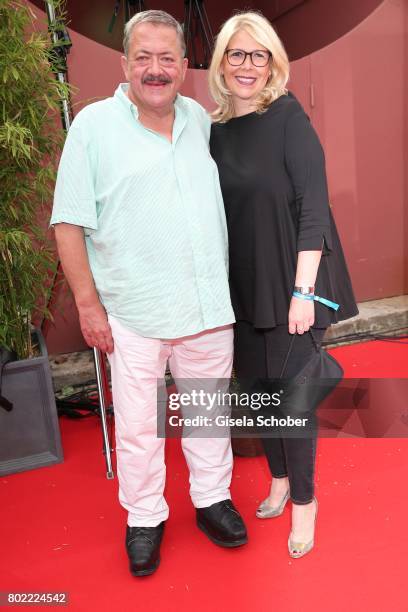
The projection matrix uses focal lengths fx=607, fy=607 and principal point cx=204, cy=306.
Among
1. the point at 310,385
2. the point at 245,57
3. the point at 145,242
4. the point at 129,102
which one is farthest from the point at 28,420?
the point at 245,57

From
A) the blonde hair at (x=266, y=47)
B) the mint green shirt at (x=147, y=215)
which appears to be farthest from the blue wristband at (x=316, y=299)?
the blonde hair at (x=266, y=47)

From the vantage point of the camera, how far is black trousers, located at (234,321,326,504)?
1.77 metres

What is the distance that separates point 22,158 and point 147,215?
1061 millimetres

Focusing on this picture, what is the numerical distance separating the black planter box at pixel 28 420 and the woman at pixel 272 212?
1084mm

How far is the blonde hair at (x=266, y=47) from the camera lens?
5.43ft

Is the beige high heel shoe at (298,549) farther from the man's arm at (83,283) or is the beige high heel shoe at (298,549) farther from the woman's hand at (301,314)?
the man's arm at (83,283)

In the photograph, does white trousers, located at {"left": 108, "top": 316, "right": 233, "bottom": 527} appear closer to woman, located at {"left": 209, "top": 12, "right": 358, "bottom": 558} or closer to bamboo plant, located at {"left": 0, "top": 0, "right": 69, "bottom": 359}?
woman, located at {"left": 209, "top": 12, "right": 358, "bottom": 558}

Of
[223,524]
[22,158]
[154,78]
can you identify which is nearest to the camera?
[154,78]

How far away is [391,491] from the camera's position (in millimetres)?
2227

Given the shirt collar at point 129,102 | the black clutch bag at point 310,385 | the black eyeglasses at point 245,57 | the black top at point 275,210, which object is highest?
the black eyeglasses at point 245,57

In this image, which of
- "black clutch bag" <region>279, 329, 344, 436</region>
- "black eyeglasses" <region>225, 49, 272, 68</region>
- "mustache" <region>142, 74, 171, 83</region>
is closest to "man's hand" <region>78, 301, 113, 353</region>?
"black clutch bag" <region>279, 329, 344, 436</region>

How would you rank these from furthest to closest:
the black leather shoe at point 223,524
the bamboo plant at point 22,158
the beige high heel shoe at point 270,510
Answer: the bamboo plant at point 22,158 < the beige high heel shoe at point 270,510 < the black leather shoe at point 223,524

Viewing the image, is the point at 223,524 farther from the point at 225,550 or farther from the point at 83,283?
the point at 83,283

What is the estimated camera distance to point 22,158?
248 cm
